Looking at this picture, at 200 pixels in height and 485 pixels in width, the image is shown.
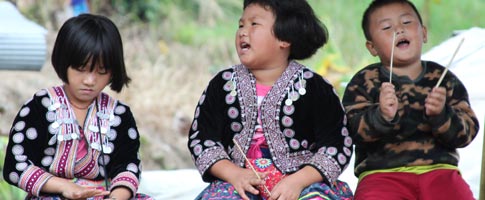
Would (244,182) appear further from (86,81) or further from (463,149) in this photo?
(463,149)

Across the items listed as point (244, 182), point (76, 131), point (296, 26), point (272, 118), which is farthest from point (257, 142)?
point (76, 131)

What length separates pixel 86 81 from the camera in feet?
12.3

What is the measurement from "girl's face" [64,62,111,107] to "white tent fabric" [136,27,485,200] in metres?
1.69

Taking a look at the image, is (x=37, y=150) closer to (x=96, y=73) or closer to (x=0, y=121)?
(x=96, y=73)

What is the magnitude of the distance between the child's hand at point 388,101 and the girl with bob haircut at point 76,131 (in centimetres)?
88

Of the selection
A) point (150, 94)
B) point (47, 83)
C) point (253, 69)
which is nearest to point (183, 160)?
point (150, 94)

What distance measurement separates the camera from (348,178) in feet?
17.9

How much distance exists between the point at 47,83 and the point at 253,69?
226cm

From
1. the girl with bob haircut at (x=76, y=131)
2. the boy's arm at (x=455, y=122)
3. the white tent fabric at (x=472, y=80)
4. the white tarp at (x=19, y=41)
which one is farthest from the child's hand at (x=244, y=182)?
the white tarp at (x=19, y=41)

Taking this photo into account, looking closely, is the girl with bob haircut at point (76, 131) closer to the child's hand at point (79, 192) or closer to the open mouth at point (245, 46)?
the child's hand at point (79, 192)

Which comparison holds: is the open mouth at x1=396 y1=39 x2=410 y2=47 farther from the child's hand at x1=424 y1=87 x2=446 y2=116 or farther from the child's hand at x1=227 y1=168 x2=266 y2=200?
the child's hand at x1=227 y1=168 x2=266 y2=200

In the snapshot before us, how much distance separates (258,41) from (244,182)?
526mm

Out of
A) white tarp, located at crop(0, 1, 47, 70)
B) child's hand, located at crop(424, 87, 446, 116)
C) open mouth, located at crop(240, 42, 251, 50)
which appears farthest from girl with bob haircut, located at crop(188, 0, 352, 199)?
white tarp, located at crop(0, 1, 47, 70)

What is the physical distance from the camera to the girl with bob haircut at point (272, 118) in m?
3.86
